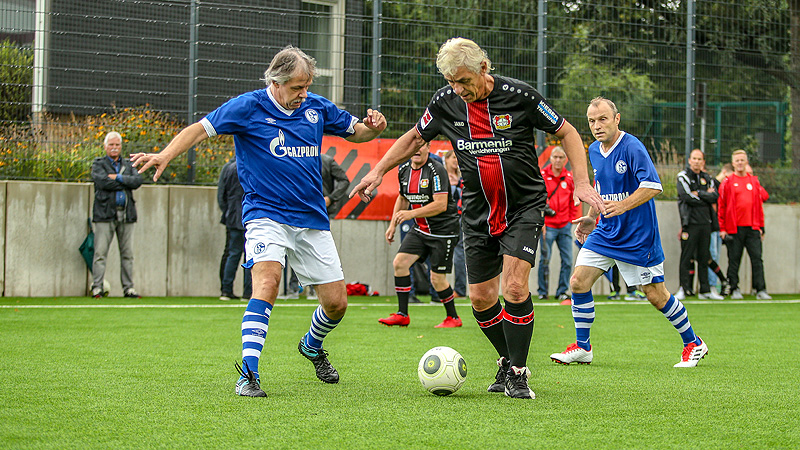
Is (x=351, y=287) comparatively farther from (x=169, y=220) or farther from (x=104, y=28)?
(x=104, y=28)

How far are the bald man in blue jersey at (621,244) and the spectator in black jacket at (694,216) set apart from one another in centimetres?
790

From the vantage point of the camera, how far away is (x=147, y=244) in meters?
13.7

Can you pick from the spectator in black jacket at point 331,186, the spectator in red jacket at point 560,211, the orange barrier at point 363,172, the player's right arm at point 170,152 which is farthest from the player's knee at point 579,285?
the orange barrier at point 363,172

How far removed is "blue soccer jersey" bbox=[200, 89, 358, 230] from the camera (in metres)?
5.68

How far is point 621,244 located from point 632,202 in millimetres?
510

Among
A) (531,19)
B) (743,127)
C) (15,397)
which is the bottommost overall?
(15,397)

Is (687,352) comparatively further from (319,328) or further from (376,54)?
(376,54)

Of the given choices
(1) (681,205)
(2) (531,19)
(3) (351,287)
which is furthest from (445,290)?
(2) (531,19)

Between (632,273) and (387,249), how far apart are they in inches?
317

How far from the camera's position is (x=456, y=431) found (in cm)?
427

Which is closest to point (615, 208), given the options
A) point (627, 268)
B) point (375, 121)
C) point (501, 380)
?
point (627, 268)

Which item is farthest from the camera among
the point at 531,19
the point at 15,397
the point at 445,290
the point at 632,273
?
the point at 531,19

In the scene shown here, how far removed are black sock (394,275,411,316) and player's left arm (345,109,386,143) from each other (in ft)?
13.6

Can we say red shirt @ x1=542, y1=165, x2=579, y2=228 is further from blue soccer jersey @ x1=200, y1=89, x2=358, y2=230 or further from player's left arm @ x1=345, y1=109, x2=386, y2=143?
blue soccer jersey @ x1=200, y1=89, x2=358, y2=230
